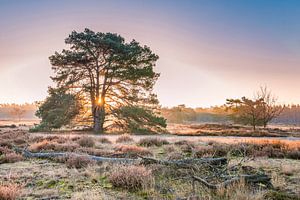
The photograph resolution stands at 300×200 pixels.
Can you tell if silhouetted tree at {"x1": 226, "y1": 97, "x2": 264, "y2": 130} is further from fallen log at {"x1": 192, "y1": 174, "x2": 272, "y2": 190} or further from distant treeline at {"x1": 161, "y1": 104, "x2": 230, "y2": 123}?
fallen log at {"x1": 192, "y1": 174, "x2": 272, "y2": 190}

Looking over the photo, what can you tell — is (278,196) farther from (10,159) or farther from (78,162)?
(10,159)

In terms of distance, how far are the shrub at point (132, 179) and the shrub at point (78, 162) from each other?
92.9 inches

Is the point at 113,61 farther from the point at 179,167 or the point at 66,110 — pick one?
the point at 179,167

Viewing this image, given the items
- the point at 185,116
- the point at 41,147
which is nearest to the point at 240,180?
the point at 41,147

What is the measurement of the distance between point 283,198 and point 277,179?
160 centimetres

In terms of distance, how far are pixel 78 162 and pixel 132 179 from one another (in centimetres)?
323

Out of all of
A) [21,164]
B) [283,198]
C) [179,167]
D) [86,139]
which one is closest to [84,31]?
[86,139]

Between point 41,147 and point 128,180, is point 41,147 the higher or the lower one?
the higher one

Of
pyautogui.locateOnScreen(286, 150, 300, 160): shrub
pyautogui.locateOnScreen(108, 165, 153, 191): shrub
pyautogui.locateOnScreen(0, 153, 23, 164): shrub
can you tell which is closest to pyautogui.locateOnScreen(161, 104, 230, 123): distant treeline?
pyautogui.locateOnScreen(286, 150, 300, 160): shrub

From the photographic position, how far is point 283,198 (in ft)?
19.7

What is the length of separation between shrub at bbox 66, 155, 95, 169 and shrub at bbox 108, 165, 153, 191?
236cm

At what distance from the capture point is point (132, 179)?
279 inches

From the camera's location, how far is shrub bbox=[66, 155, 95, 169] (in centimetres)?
959

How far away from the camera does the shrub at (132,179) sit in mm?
6940
